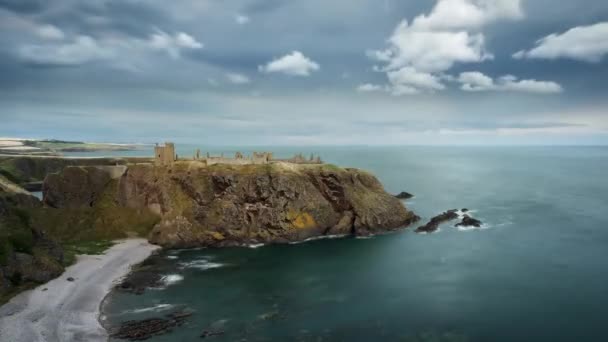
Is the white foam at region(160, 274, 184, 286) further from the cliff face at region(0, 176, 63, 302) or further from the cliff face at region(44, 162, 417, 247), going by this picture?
the cliff face at region(44, 162, 417, 247)

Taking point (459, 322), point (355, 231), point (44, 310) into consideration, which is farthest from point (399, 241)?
point (44, 310)

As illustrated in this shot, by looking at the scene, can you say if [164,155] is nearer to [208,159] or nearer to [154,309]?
[208,159]

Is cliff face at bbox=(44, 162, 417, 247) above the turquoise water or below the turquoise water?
above

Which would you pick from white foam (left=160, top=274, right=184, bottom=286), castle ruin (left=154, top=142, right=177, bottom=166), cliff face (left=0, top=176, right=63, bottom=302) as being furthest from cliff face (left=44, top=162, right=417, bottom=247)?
cliff face (left=0, top=176, right=63, bottom=302)

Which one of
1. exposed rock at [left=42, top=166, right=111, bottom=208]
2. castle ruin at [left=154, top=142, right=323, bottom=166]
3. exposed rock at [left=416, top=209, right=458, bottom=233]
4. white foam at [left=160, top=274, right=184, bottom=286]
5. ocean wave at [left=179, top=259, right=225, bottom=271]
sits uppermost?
castle ruin at [left=154, top=142, right=323, bottom=166]

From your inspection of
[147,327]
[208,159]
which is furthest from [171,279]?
[208,159]

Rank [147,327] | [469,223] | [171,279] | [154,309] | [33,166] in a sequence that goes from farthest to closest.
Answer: [33,166] → [469,223] → [171,279] → [154,309] → [147,327]

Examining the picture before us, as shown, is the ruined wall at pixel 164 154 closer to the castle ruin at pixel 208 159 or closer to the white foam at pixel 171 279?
the castle ruin at pixel 208 159
